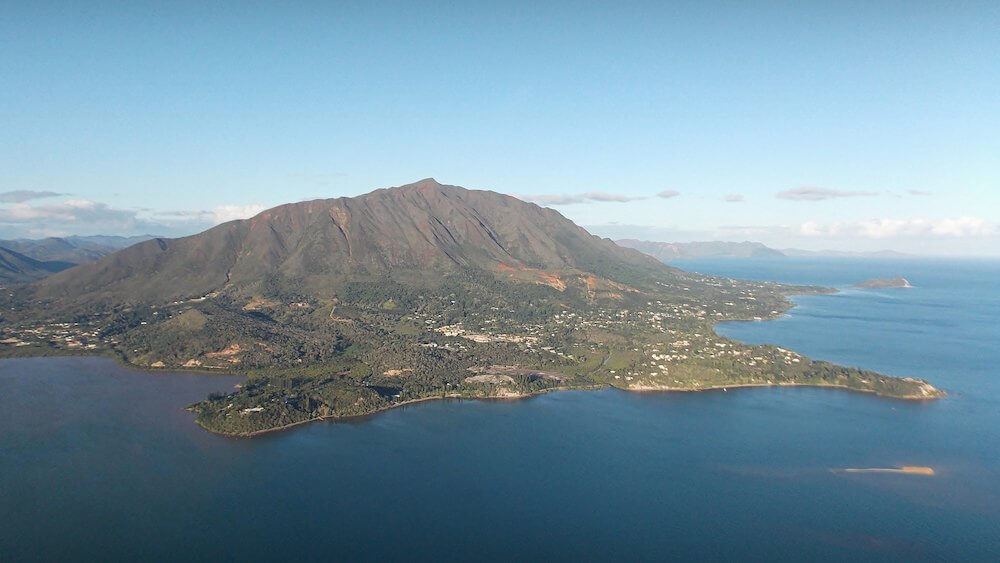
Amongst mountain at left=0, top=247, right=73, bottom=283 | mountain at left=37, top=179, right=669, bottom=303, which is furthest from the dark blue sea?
mountain at left=0, top=247, right=73, bottom=283

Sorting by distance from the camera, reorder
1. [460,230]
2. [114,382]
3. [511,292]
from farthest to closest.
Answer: [460,230]
[511,292]
[114,382]

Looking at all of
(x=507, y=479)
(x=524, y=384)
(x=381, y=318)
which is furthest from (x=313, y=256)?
(x=507, y=479)

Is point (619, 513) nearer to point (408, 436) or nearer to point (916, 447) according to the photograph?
point (408, 436)

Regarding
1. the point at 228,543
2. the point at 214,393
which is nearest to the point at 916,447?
the point at 228,543

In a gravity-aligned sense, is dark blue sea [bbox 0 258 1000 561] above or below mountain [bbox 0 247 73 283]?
below

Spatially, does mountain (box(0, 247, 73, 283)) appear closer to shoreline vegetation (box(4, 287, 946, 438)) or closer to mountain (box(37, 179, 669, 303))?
mountain (box(37, 179, 669, 303))

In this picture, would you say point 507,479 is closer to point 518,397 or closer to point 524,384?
point 518,397

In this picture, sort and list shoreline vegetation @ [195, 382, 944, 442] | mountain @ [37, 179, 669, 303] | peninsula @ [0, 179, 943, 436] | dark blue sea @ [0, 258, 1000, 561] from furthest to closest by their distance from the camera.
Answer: mountain @ [37, 179, 669, 303] → peninsula @ [0, 179, 943, 436] → shoreline vegetation @ [195, 382, 944, 442] → dark blue sea @ [0, 258, 1000, 561]
